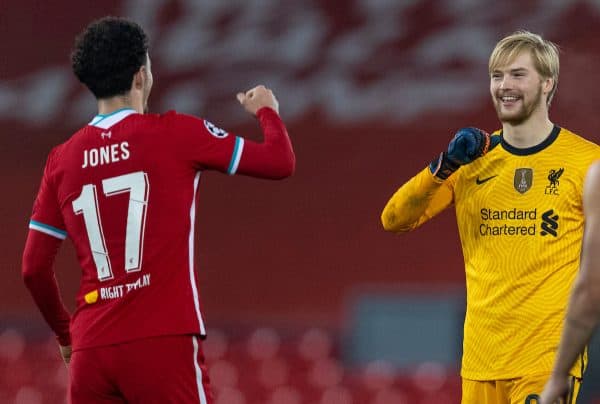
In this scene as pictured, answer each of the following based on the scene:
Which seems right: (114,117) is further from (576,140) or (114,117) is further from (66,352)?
(576,140)

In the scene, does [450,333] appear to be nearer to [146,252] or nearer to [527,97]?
[527,97]

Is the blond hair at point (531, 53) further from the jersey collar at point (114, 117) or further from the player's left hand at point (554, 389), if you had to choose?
the player's left hand at point (554, 389)

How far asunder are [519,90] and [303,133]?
4847 millimetres

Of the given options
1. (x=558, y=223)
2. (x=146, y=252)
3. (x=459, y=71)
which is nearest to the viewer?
(x=146, y=252)

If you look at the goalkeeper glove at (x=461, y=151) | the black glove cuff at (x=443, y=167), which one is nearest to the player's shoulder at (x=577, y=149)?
the goalkeeper glove at (x=461, y=151)

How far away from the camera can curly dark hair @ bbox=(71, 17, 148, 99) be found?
339cm

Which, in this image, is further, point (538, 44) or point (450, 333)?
point (450, 333)

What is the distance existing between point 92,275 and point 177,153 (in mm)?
406

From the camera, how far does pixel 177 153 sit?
3.35 meters

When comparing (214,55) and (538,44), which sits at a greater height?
(214,55)

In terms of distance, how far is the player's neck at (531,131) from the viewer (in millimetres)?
3994

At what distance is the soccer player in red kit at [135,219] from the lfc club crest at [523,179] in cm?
91

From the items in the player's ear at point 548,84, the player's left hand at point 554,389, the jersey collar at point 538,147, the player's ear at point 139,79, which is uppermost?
the player's ear at point 139,79

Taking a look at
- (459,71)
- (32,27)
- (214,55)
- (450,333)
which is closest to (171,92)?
(214,55)
